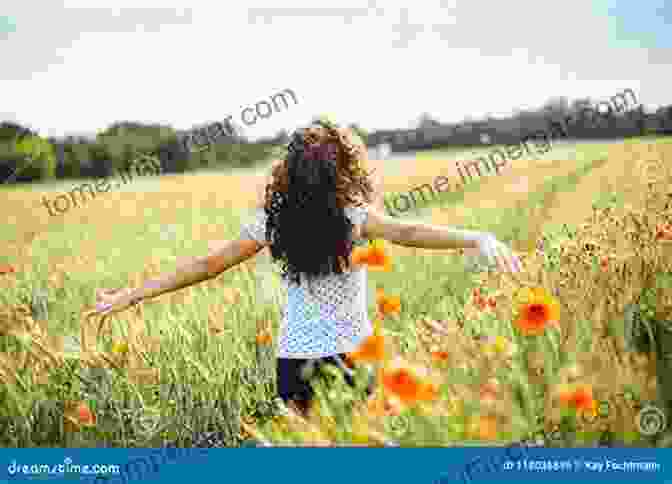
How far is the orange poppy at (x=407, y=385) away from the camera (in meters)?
1.55

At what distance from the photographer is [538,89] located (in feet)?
8.99

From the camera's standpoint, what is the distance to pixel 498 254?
185 centimetres

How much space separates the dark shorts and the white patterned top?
0.9 inches

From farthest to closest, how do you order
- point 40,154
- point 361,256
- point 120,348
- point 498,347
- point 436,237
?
point 40,154 → point 120,348 → point 436,237 → point 361,256 → point 498,347

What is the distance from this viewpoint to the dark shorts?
7.24 feet

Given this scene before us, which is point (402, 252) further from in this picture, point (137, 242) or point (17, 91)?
point (17, 91)

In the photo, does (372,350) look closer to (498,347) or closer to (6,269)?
(498,347)

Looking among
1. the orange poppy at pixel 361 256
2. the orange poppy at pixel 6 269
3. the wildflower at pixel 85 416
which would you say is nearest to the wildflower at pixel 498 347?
the orange poppy at pixel 361 256

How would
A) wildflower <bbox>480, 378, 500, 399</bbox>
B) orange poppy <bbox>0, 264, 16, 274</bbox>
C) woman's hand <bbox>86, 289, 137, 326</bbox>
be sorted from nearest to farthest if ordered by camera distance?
1. wildflower <bbox>480, 378, 500, 399</bbox>
2. woman's hand <bbox>86, 289, 137, 326</bbox>
3. orange poppy <bbox>0, 264, 16, 274</bbox>

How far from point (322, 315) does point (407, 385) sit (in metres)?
0.71

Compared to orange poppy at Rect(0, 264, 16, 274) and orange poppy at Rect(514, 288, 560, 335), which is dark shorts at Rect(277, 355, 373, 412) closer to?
orange poppy at Rect(514, 288, 560, 335)

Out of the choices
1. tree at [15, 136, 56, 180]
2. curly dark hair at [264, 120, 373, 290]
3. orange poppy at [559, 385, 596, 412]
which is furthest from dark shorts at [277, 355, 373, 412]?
tree at [15, 136, 56, 180]

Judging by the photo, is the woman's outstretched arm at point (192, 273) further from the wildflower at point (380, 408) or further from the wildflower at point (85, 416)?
the wildflower at point (380, 408)

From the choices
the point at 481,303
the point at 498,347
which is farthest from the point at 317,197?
the point at 498,347
